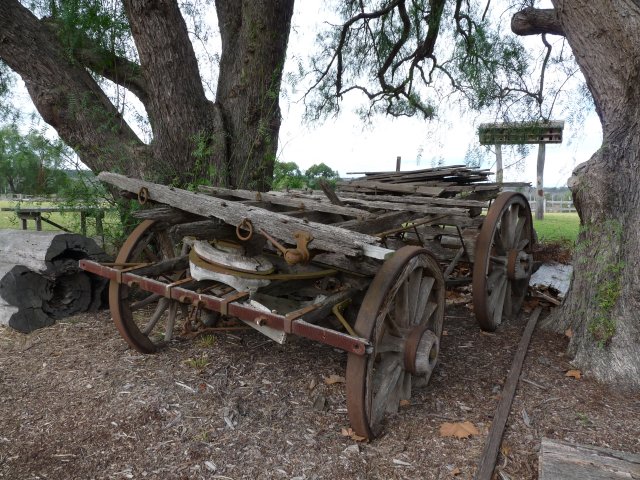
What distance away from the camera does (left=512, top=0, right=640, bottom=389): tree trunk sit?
3.41 m

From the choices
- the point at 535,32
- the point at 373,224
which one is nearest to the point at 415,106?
the point at 535,32

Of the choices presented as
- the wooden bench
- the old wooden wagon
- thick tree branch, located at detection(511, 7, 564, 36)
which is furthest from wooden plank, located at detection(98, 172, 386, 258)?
thick tree branch, located at detection(511, 7, 564, 36)

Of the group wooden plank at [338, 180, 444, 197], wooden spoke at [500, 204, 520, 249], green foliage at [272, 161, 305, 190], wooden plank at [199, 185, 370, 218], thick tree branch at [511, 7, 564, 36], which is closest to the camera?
wooden plank at [199, 185, 370, 218]

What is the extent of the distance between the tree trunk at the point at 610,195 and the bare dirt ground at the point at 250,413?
0.28 m

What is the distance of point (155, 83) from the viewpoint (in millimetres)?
4902

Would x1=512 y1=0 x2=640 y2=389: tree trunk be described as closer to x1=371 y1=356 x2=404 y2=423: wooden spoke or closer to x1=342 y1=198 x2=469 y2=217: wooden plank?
x1=342 y1=198 x2=469 y2=217: wooden plank

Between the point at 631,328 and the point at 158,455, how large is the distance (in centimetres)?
320

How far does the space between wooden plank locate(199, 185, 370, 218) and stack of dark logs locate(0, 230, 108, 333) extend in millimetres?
1463

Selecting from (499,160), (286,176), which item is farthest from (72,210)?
(499,160)

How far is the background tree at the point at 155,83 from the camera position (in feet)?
15.5

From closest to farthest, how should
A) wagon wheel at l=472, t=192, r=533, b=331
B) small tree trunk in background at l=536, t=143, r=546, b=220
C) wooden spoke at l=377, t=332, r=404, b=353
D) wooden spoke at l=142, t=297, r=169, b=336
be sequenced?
wooden spoke at l=377, t=332, r=404, b=353 < wooden spoke at l=142, t=297, r=169, b=336 < wagon wheel at l=472, t=192, r=533, b=331 < small tree trunk in background at l=536, t=143, r=546, b=220

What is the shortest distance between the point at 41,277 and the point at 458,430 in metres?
3.75

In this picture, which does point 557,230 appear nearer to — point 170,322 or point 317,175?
point 317,175

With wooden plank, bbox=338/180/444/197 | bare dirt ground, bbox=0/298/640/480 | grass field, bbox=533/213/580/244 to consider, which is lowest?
bare dirt ground, bbox=0/298/640/480
